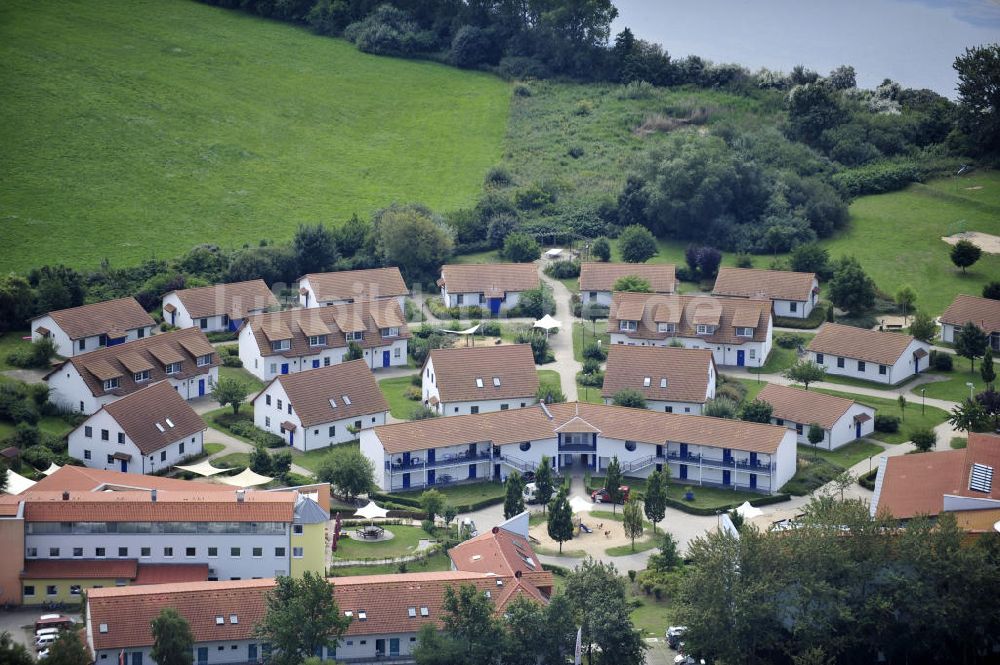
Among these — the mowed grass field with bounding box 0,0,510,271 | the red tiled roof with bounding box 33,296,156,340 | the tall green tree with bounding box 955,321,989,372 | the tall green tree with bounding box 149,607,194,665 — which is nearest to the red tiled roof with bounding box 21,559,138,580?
the tall green tree with bounding box 149,607,194,665

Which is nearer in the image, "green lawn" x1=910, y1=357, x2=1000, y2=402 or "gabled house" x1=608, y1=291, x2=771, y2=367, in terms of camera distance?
"green lawn" x1=910, y1=357, x2=1000, y2=402

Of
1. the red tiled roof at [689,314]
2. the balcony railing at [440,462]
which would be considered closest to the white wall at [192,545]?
the balcony railing at [440,462]

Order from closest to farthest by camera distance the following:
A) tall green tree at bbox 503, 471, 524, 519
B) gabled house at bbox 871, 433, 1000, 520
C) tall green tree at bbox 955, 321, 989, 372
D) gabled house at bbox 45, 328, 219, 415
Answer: gabled house at bbox 871, 433, 1000, 520
tall green tree at bbox 503, 471, 524, 519
gabled house at bbox 45, 328, 219, 415
tall green tree at bbox 955, 321, 989, 372

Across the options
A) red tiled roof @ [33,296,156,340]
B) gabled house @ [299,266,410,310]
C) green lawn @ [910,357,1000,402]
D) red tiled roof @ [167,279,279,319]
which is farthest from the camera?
gabled house @ [299,266,410,310]

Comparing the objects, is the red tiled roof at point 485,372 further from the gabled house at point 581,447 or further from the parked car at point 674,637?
the parked car at point 674,637

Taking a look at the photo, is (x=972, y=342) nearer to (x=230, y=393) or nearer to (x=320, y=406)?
(x=320, y=406)

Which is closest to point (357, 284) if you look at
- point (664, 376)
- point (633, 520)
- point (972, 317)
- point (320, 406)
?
point (320, 406)

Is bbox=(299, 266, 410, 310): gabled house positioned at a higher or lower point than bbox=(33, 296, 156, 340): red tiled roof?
higher

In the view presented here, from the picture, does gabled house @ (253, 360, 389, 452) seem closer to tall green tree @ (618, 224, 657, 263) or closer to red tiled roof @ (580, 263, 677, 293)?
red tiled roof @ (580, 263, 677, 293)
